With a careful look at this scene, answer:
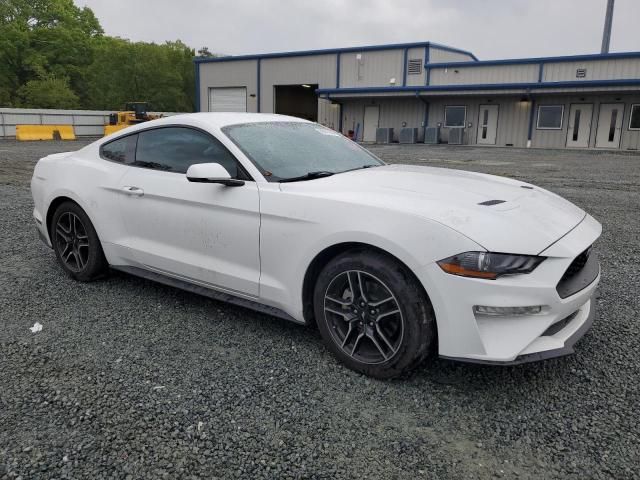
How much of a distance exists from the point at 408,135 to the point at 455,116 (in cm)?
302

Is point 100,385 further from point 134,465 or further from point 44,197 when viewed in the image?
point 44,197

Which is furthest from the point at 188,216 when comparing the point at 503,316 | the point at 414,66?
the point at 414,66

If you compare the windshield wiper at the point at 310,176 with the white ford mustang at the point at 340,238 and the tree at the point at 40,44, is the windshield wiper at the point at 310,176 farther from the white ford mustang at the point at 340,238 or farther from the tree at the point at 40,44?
the tree at the point at 40,44

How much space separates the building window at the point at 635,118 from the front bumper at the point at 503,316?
95.2 ft

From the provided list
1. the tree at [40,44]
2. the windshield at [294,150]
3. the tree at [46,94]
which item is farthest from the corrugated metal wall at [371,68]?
the tree at [40,44]

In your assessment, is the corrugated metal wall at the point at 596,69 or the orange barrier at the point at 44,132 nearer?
the corrugated metal wall at the point at 596,69

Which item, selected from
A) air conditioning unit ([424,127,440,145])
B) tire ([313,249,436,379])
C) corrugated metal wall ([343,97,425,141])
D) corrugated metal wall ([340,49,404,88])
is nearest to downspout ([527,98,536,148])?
air conditioning unit ([424,127,440,145])

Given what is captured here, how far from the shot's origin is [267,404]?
282cm

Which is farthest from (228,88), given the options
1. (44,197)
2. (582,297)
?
(582,297)

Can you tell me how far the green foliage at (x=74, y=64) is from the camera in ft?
201

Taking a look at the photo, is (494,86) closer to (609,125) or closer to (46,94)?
(609,125)

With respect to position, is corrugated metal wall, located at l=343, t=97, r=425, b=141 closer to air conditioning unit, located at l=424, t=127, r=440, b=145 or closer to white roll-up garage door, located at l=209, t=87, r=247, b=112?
air conditioning unit, located at l=424, t=127, r=440, b=145

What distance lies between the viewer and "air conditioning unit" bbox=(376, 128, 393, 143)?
108 ft

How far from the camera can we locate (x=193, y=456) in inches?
94.5
